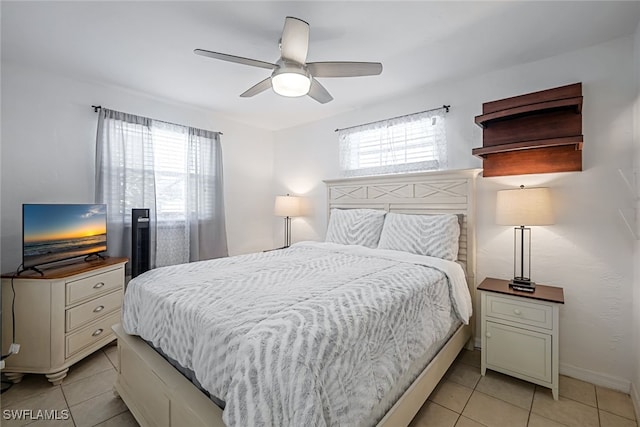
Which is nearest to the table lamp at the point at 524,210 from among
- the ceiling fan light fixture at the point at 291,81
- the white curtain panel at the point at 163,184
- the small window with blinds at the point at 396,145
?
the small window with blinds at the point at 396,145

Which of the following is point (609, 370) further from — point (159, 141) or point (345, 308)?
point (159, 141)

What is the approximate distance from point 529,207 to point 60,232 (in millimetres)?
3661

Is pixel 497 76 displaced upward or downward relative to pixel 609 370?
upward

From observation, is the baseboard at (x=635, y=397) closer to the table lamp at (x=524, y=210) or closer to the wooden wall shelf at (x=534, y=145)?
the table lamp at (x=524, y=210)

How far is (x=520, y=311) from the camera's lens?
193 cm

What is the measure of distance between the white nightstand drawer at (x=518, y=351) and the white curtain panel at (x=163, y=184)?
10.5 ft

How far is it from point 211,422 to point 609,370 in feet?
8.79

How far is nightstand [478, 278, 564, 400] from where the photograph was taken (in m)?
1.83

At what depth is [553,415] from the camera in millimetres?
1688

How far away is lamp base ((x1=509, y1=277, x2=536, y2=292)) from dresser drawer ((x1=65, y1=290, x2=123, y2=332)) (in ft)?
11.0

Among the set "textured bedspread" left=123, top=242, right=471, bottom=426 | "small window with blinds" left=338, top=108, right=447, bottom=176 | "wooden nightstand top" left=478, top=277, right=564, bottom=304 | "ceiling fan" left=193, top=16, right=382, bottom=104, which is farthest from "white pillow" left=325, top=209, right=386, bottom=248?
"ceiling fan" left=193, top=16, right=382, bottom=104

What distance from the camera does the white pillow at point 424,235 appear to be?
2.36 m

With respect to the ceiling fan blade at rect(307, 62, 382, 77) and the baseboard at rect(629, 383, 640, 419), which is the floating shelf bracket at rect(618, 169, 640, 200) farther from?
the ceiling fan blade at rect(307, 62, 382, 77)

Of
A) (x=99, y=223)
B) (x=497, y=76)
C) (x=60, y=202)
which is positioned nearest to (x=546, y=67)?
(x=497, y=76)
